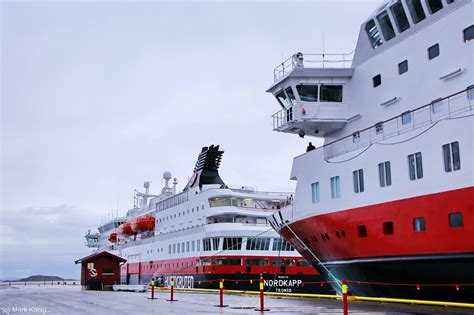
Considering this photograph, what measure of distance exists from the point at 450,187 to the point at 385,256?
12.0 ft

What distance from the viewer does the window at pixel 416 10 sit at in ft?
64.0

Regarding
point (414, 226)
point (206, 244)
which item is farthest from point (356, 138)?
point (206, 244)

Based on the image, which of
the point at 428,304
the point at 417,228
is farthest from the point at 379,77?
the point at 428,304

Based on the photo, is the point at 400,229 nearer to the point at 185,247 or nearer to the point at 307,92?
the point at 307,92

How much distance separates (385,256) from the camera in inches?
699

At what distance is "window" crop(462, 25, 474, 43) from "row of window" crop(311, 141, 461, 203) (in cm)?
401

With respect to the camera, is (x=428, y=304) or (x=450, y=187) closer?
(x=450, y=187)

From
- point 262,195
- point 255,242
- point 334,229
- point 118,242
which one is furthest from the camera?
point 118,242

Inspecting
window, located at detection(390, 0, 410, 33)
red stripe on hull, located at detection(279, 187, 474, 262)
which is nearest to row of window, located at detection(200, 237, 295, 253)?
red stripe on hull, located at detection(279, 187, 474, 262)

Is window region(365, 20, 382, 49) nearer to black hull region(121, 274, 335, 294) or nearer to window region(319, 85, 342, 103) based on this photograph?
window region(319, 85, 342, 103)

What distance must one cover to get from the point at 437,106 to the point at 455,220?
4349 millimetres

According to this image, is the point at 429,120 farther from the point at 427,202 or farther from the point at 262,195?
the point at 262,195

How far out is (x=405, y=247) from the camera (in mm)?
16812

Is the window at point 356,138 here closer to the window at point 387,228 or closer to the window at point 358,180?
the window at point 358,180
